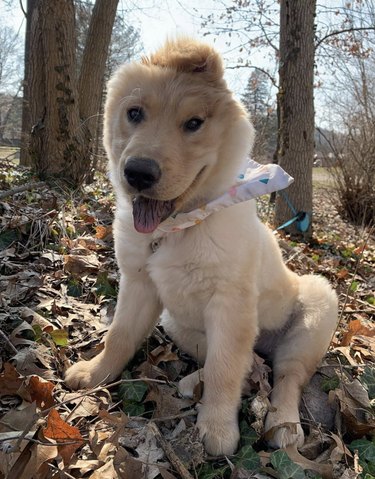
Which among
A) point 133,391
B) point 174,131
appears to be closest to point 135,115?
point 174,131

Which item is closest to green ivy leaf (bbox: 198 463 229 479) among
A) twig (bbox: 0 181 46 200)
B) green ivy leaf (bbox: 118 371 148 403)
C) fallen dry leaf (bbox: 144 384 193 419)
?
fallen dry leaf (bbox: 144 384 193 419)

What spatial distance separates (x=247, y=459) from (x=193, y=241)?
1.02m

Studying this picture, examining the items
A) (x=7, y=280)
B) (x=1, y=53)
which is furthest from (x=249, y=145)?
(x=1, y=53)

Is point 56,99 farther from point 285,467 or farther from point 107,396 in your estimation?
point 285,467

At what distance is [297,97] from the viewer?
20.5ft

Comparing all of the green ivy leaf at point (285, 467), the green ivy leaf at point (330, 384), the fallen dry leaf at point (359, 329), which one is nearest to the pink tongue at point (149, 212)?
the green ivy leaf at point (285, 467)

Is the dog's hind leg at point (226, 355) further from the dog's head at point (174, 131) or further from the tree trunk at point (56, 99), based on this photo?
the tree trunk at point (56, 99)

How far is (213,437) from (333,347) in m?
1.30

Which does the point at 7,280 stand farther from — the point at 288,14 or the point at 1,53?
the point at 1,53

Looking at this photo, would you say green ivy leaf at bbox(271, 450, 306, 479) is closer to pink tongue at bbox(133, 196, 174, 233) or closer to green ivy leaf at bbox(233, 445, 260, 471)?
green ivy leaf at bbox(233, 445, 260, 471)

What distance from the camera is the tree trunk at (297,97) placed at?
6148 mm

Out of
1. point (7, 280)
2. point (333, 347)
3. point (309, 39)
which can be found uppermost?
point (309, 39)

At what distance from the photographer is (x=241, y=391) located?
2.19 metres

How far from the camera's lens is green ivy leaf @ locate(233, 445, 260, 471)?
1.84 meters
